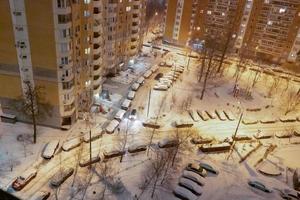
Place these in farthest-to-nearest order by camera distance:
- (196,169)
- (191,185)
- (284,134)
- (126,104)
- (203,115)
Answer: (203,115), (126,104), (284,134), (196,169), (191,185)

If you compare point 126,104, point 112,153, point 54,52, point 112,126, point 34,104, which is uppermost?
point 54,52

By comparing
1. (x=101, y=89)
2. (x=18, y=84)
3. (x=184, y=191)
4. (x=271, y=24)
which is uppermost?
(x=271, y=24)

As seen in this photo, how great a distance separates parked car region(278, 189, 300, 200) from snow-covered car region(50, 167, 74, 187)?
30617 millimetres

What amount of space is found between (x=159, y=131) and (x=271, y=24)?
175ft

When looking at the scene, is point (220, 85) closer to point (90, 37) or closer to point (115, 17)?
point (115, 17)

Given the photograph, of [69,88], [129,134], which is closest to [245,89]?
[129,134]

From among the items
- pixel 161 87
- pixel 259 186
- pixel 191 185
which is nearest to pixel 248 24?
pixel 161 87

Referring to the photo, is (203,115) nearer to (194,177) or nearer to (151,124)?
(151,124)

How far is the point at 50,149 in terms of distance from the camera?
41.5 meters

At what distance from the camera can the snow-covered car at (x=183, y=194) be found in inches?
1465

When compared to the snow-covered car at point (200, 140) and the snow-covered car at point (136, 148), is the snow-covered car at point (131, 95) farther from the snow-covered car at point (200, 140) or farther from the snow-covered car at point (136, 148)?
the snow-covered car at point (200, 140)

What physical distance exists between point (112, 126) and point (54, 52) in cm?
1606

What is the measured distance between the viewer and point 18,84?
43969 mm

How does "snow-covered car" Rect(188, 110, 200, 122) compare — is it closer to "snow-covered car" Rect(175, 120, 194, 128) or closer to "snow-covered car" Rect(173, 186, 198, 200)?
"snow-covered car" Rect(175, 120, 194, 128)
